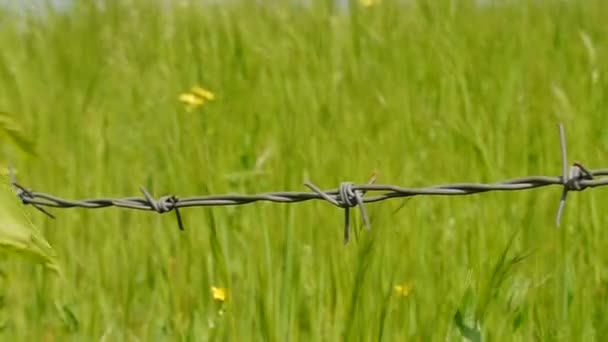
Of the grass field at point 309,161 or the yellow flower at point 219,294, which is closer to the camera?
the grass field at point 309,161

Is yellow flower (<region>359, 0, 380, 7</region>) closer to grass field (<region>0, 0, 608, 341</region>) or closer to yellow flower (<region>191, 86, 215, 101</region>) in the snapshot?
grass field (<region>0, 0, 608, 341</region>)

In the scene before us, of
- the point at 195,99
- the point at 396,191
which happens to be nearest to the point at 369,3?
the point at 195,99

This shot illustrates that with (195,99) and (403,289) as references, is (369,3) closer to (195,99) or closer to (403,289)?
(195,99)

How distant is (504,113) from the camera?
3.15 m

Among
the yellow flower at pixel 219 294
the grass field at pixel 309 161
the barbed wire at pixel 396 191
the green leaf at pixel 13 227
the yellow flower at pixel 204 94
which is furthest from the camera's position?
the yellow flower at pixel 204 94

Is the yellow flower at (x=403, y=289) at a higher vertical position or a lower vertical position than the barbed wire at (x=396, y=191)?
lower

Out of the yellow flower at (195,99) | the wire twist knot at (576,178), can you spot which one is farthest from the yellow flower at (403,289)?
the yellow flower at (195,99)

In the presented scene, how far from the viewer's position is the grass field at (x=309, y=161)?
6.38ft

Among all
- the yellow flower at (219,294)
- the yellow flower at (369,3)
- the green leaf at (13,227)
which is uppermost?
the yellow flower at (369,3)

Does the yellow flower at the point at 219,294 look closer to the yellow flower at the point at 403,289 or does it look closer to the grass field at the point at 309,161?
the grass field at the point at 309,161

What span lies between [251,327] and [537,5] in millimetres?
3071

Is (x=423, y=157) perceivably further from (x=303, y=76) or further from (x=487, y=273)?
(x=487, y=273)

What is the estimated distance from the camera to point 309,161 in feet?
9.29

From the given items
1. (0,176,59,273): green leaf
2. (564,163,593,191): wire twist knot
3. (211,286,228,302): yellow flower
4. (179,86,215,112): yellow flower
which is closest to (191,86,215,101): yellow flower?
(179,86,215,112): yellow flower
